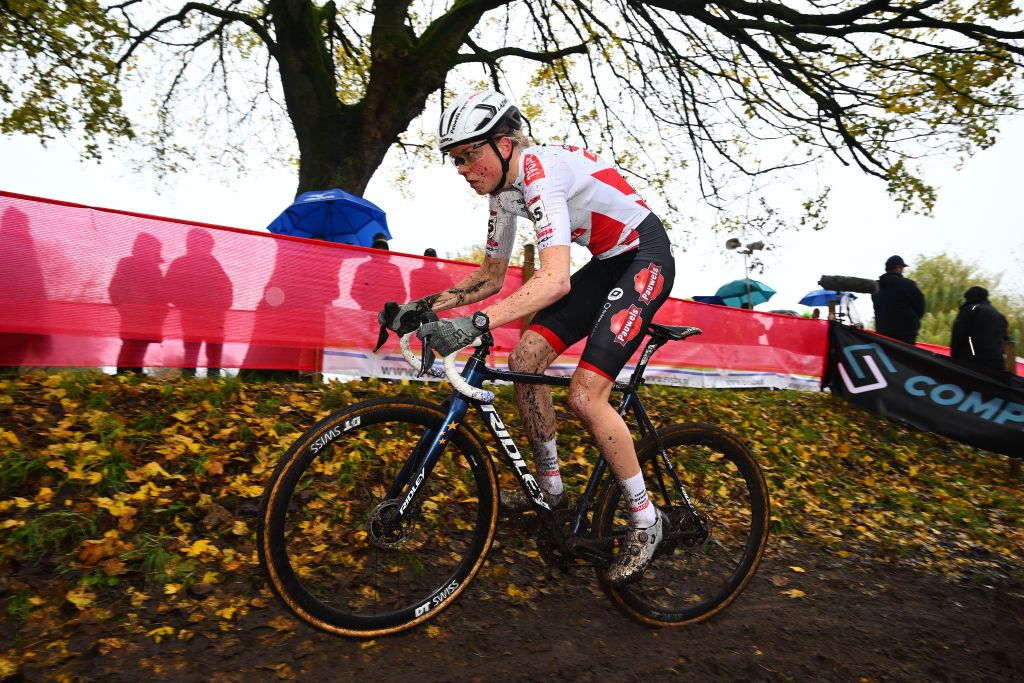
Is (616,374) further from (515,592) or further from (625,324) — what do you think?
(515,592)

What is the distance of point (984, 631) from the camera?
11.6 ft

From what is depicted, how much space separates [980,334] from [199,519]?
11.2 metres

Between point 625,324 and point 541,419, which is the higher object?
point 625,324

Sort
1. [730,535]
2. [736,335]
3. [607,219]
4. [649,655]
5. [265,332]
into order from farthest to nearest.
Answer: [736,335]
[265,332]
[730,535]
[607,219]
[649,655]

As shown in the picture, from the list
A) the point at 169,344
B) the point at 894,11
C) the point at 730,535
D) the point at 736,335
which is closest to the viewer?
the point at 730,535

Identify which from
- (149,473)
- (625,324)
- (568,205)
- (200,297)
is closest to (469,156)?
(568,205)

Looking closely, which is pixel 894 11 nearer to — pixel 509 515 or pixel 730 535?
pixel 730 535

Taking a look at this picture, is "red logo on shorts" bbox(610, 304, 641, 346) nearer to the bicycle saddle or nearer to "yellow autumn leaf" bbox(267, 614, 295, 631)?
the bicycle saddle

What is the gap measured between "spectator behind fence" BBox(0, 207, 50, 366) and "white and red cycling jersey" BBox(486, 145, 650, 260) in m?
4.36

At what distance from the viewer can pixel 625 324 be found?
2908 millimetres

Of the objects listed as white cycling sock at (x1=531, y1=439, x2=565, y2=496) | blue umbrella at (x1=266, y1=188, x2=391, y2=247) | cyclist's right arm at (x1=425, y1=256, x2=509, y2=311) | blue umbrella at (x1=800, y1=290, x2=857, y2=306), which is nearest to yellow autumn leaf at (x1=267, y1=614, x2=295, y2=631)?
white cycling sock at (x1=531, y1=439, x2=565, y2=496)

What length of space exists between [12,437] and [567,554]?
147 inches

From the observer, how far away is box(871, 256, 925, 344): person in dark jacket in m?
10.4

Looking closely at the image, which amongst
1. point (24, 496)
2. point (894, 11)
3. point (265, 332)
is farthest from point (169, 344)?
point (894, 11)
